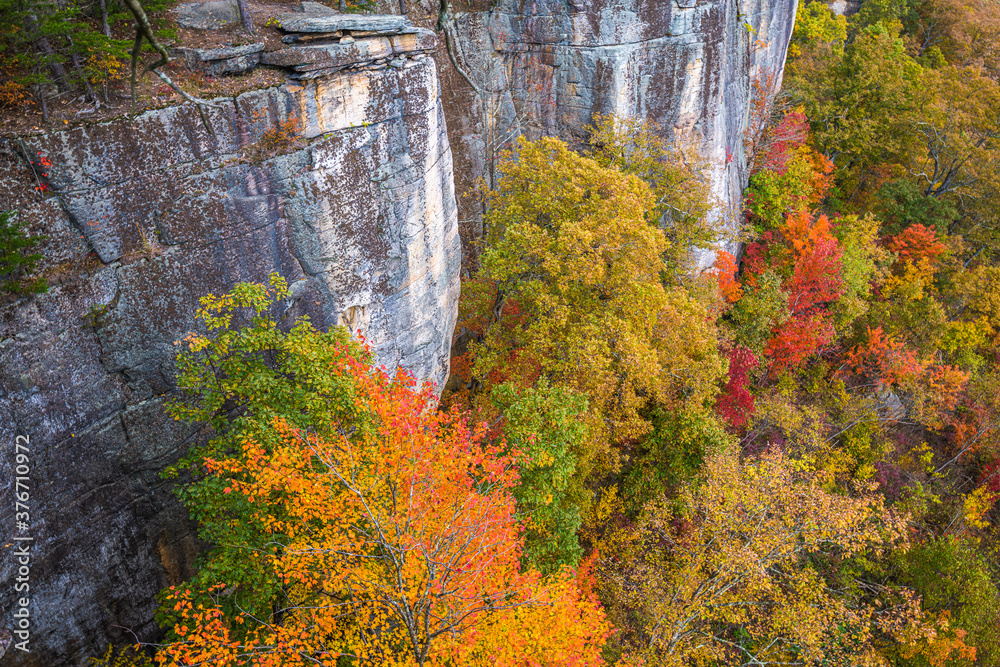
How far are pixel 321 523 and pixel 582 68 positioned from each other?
16.3 m

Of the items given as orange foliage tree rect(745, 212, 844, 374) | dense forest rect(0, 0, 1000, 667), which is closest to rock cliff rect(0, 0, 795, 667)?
dense forest rect(0, 0, 1000, 667)

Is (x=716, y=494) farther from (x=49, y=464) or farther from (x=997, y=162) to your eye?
(x=997, y=162)

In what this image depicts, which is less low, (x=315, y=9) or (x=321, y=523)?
(x=315, y=9)

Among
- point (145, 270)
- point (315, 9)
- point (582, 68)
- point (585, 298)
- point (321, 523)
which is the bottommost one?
point (321, 523)

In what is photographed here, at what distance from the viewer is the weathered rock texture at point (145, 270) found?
30.9 feet

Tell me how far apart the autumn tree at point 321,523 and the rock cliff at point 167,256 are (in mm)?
1052

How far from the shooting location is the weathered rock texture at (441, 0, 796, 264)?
1870 cm

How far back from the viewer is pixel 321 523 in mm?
10211

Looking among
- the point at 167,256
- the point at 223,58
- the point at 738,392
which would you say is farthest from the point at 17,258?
the point at 738,392

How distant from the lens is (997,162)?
26359 millimetres

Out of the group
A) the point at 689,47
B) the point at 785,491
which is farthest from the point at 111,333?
the point at 689,47

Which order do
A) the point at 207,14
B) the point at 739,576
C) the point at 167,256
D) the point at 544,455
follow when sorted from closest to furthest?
the point at 167,256, the point at 207,14, the point at 544,455, the point at 739,576

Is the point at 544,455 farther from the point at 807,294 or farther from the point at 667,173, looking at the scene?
the point at 807,294

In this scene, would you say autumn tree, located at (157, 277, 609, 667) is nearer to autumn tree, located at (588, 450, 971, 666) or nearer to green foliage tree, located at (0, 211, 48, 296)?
green foliage tree, located at (0, 211, 48, 296)
